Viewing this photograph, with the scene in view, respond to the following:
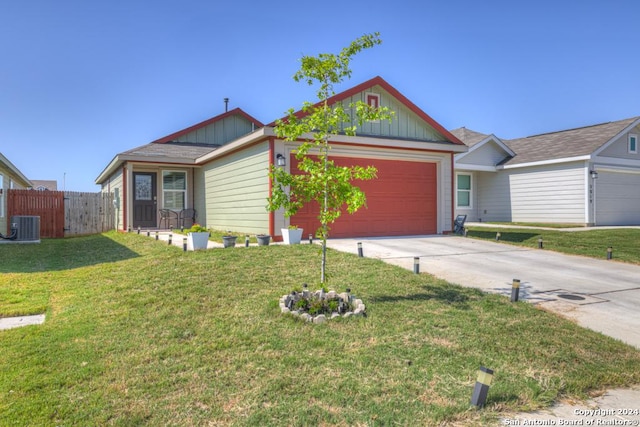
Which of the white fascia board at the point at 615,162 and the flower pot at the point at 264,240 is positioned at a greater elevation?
the white fascia board at the point at 615,162

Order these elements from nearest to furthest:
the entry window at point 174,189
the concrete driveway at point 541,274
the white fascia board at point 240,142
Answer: the concrete driveway at point 541,274
the white fascia board at point 240,142
the entry window at point 174,189

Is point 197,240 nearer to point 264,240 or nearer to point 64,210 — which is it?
point 264,240

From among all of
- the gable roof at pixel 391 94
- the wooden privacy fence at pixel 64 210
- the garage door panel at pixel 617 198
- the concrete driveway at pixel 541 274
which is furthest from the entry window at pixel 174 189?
Answer: the garage door panel at pixel 617 198

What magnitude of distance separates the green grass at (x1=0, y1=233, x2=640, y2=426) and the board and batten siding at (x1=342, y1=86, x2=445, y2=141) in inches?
270

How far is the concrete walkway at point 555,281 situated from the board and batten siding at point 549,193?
7731 mm

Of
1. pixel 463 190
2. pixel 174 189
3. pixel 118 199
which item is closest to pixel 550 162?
pixel 463 190

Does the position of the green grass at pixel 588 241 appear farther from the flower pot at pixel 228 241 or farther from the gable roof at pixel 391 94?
the flower pot at pixel 228 241

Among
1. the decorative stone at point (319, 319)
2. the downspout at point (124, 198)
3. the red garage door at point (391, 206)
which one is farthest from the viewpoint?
the downspout at point (124, 198)

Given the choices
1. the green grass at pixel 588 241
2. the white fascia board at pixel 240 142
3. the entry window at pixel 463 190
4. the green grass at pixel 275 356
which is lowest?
the green grass at pixel 275 356

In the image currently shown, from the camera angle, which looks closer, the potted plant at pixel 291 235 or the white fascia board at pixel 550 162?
the potted plant at pixel 291 235

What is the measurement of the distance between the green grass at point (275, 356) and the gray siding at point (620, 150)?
15.3m

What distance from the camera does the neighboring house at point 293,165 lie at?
11.0m

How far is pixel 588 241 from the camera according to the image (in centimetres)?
1145

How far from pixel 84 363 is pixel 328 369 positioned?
2.18 m
